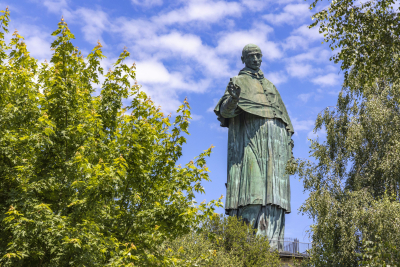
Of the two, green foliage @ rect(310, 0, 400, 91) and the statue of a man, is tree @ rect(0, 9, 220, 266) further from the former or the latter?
the statue of a man

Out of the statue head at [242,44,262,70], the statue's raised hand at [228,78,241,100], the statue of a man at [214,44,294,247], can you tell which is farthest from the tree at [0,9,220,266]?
the statue head at [242,44,262,70]

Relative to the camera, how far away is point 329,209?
58.6 ft

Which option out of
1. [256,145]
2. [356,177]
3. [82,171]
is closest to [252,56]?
[256,145]

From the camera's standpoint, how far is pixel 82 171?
10523 mm

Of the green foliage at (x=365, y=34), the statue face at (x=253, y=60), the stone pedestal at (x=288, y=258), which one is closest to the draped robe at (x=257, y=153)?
the statue face at (x=253, y=60)

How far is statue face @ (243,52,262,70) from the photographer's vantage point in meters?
25.8

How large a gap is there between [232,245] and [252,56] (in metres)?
9.55

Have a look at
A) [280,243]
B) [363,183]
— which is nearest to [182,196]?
[363,183]

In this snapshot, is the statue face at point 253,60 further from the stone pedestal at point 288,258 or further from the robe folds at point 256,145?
the stone pedestal at point 288,258

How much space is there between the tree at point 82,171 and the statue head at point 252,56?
13.5 meters

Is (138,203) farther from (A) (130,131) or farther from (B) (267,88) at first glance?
(B) (267,88)

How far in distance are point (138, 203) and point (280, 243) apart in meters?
13.3

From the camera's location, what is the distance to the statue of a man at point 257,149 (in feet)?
78.6

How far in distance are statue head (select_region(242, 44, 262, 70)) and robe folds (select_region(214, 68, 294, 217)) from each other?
31cm
